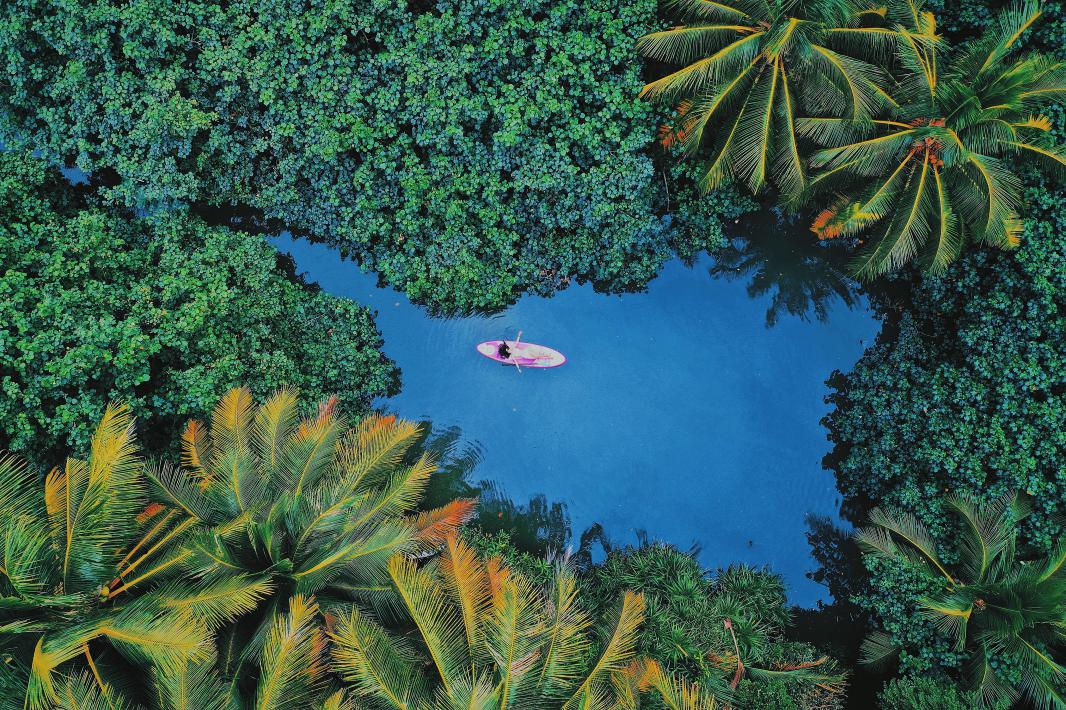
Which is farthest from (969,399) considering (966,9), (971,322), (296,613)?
(296,613)

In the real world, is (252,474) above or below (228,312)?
below

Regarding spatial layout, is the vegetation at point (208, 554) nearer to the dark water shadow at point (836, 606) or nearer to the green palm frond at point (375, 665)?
the green palm frond at point (375, 665)

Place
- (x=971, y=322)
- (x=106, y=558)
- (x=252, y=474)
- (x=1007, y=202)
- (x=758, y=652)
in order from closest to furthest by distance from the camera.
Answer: (x=106, y=558)
(x=252, y=474)
(x=1007, y=202)
(x=758, y=652)
(x=971, y=322)

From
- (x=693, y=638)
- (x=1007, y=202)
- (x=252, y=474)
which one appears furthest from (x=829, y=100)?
(x=252, y=474)

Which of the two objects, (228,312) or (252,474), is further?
(228,312)

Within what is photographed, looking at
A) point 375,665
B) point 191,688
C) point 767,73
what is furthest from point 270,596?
point 767,73

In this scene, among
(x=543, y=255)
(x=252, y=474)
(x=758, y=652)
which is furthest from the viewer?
(x=543, y=255)

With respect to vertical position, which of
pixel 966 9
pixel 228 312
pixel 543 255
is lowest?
pixel 228 312

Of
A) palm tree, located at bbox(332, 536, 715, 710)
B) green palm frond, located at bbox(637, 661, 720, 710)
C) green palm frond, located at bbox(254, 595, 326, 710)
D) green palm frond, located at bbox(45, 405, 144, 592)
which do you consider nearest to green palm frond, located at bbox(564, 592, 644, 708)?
palm tree, located at bbox(332, 536, 715, 710)

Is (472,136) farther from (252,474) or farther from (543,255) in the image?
(252,474)
